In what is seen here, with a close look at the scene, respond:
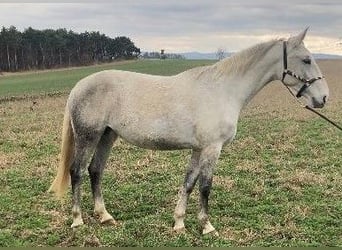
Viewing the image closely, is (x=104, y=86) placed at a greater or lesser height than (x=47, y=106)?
greater

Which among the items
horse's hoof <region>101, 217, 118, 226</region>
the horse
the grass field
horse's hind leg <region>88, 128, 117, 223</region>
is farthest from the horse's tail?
horse's hoof <region>101, 217, 118, 226</region>

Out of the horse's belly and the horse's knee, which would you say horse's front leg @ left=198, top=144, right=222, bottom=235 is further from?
the horse's knee

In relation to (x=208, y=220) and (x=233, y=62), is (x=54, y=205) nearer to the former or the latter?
(x=208, y=220)

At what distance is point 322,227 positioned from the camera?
22.1 ft

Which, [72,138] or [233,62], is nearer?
[233,62]

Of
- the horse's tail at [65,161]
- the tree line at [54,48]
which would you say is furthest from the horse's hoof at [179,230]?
the tree line at [54,48]

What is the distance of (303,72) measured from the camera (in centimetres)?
652

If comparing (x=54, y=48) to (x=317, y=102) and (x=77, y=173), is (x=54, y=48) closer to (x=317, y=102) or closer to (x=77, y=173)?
(x=77, y=173)

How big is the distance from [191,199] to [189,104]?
244 cm

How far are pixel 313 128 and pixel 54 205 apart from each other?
38.1ft

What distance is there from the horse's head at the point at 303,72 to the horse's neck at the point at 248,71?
0.53 feet

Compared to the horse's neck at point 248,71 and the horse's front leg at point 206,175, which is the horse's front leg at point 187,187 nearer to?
the horse's front leg at point 206,175

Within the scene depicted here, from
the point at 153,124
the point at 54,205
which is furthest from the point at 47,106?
the point at 153,124

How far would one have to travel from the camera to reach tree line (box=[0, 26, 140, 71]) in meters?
82.5
